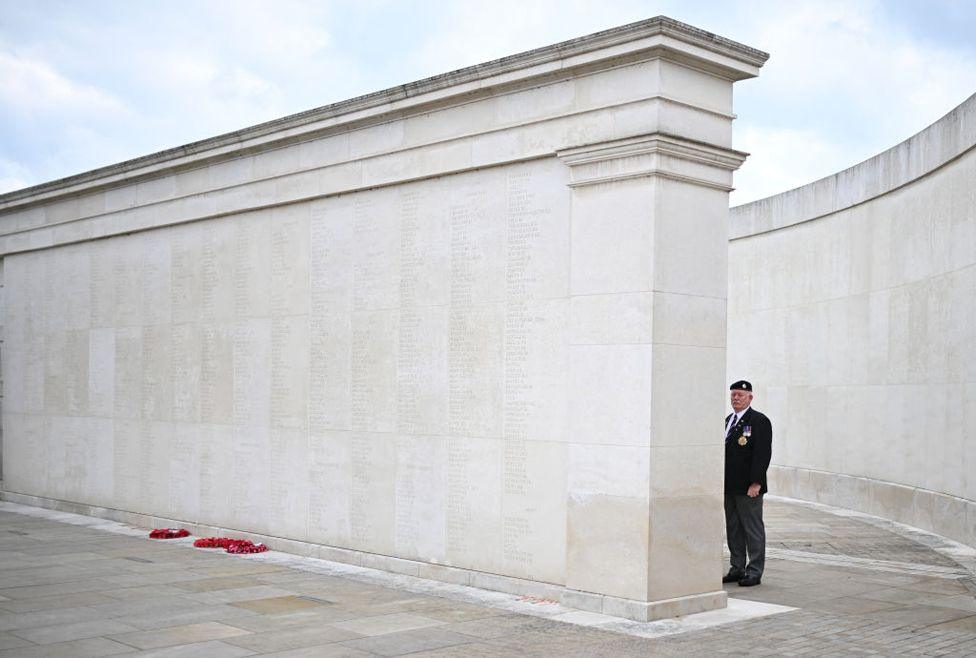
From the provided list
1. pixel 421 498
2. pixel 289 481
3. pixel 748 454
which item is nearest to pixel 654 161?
pixel 748 454

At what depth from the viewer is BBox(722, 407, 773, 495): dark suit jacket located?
10570 mm

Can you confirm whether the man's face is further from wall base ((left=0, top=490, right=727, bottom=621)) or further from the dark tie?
wall base ((left=0, top=490, right=727, bottom=621))

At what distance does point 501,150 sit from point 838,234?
9.46 m

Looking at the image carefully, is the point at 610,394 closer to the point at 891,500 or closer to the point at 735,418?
the point at 735,418

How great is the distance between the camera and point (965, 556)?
12.3 m

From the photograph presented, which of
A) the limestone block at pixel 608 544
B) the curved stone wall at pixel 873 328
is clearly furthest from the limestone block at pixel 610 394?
the curved stone wall at pixel 873 328

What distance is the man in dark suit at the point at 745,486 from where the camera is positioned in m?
10.5

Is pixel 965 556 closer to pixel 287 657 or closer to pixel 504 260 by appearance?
pixel 504 260

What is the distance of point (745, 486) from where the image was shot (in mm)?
10656

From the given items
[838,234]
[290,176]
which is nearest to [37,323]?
[290,176]

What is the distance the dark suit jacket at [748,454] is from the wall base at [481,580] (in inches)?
63.7

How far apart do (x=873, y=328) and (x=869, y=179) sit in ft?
7.59

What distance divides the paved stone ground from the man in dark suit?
1.16 feet

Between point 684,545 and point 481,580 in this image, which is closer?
point 684,545
